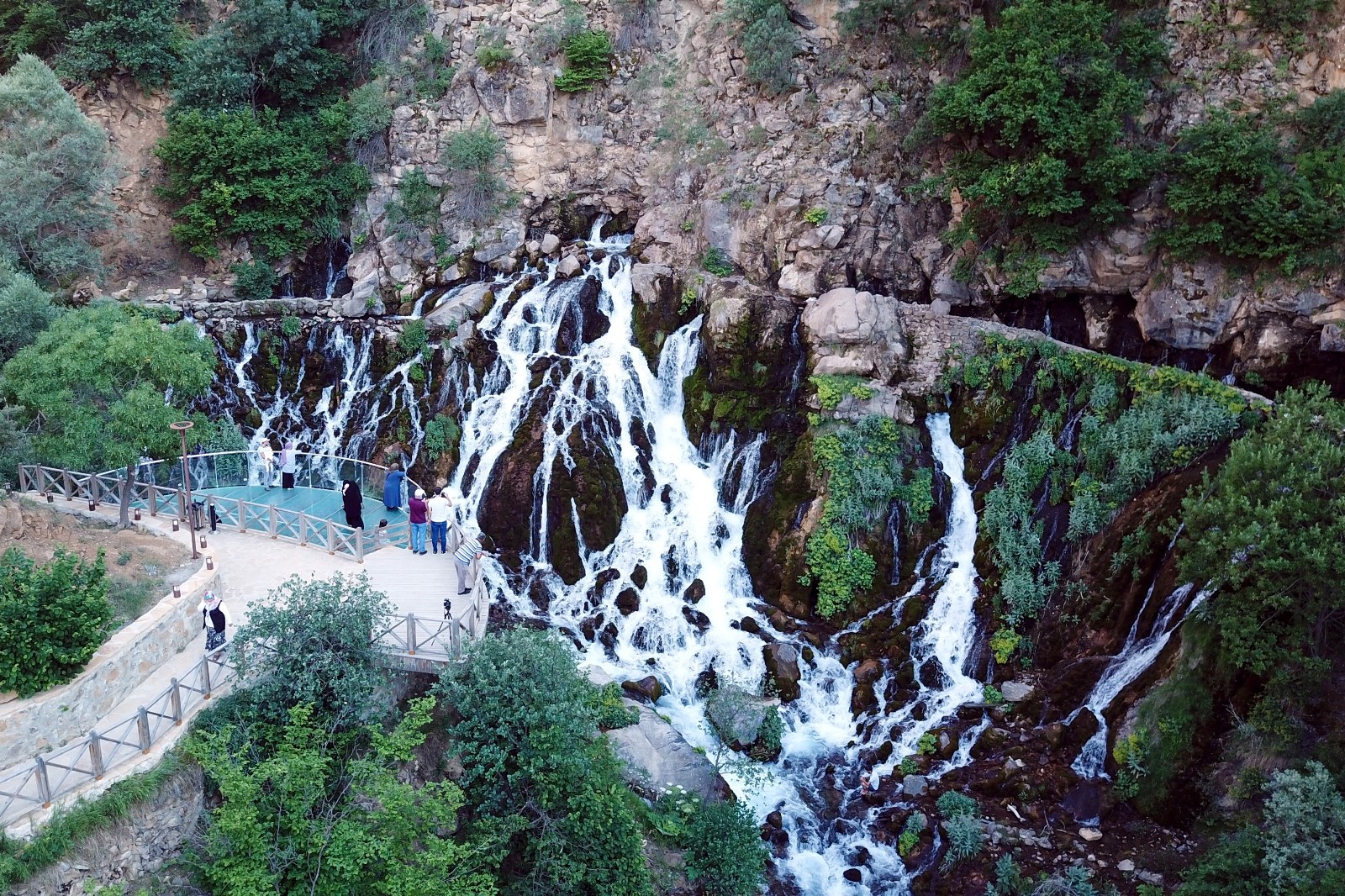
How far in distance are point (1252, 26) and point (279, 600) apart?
24116 millimetres

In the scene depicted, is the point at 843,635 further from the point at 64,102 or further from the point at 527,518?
the point at 64,102

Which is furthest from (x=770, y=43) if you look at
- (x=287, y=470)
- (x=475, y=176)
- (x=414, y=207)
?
(x=287, y=470)

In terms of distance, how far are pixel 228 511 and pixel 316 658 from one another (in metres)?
7.58

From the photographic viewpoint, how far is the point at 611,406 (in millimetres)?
24109

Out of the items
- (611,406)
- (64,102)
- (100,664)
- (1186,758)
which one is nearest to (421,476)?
(611,406)

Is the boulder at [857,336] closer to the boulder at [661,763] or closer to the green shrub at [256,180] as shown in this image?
the boulder at [661,763]

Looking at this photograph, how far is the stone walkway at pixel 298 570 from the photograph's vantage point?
1711 centimetres

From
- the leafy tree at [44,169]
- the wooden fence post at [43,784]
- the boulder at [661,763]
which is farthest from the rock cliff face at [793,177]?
the wooden fence post at [43,784]

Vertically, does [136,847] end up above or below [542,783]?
above

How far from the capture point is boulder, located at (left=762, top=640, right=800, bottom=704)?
19156 mm

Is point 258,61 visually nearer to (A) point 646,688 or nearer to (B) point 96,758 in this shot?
(A) point 646,688

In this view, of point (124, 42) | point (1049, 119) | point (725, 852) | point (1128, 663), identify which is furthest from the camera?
point (124, 42)

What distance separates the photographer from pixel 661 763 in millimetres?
17125

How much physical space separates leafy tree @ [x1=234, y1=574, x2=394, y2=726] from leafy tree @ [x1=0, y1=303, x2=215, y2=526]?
6.96 meters
